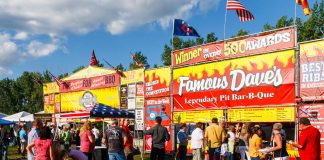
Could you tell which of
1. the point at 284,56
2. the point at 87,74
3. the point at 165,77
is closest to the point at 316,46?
the point at 284,56

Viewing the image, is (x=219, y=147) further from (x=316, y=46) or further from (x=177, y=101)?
(x=177, y=101)

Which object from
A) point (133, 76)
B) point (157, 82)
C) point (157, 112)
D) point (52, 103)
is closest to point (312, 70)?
point (157, 82)

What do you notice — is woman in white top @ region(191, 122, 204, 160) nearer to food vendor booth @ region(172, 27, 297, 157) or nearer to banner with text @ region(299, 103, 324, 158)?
food vendor booth @ region(172, 27, 297, 157)

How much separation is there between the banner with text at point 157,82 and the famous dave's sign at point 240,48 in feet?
2.94

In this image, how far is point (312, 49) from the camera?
15.3 m

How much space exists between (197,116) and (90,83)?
11.8 meters

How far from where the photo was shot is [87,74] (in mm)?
30016

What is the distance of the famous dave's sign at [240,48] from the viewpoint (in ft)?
53.8

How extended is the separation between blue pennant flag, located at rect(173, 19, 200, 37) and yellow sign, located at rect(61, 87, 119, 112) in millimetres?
6876

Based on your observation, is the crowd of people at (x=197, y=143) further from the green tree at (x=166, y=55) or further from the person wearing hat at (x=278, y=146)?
the green tree at (x=166, y=55)

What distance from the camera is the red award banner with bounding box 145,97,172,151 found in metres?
21.6

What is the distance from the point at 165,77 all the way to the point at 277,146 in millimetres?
12665

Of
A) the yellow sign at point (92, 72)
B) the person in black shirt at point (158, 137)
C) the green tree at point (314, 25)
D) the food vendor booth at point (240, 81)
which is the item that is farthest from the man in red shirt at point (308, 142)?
the green tree at point (314, 25)

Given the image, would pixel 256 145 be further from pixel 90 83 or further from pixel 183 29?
pixel 90 83
